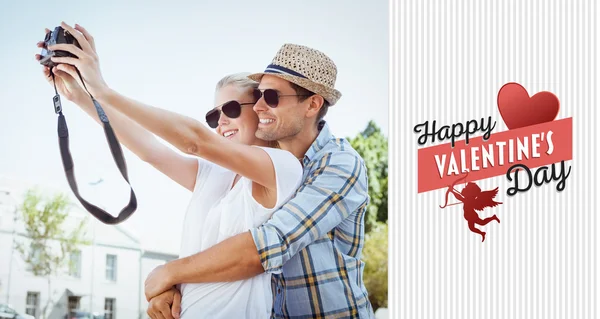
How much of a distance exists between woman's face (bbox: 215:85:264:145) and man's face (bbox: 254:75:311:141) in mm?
29

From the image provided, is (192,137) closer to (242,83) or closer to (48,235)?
(242,83)

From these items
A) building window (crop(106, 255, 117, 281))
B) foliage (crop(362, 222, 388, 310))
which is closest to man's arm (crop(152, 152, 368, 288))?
building window (crop(106, 255, 117, 281))

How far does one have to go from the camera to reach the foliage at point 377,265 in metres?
8.59

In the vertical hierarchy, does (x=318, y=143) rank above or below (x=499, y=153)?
below

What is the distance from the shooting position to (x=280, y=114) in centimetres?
223

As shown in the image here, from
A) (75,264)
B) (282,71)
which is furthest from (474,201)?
(75,264)

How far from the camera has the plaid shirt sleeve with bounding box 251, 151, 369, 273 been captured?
6.41 feet

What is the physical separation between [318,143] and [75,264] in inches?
187

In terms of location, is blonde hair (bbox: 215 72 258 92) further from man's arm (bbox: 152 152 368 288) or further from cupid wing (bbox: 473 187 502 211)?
cupid wing (bbox: 473 187 502 211)

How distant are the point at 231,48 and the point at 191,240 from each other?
334 centimetres

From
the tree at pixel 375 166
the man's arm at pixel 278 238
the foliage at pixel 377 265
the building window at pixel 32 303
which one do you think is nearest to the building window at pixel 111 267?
the building window at pixel 32 303

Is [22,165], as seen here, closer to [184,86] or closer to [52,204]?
[52,204]
